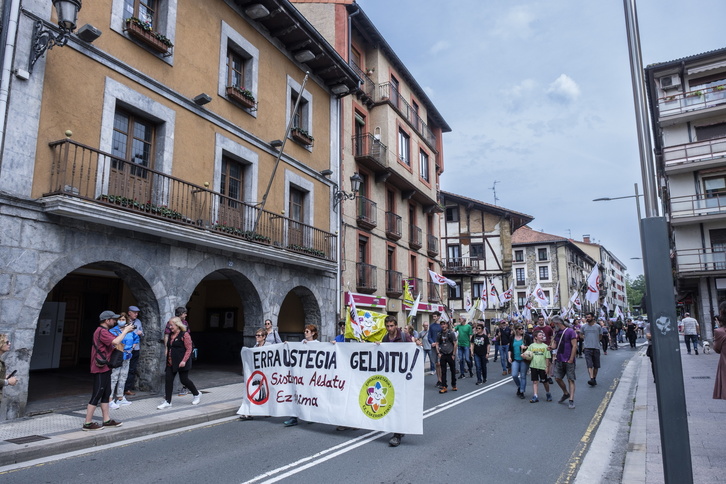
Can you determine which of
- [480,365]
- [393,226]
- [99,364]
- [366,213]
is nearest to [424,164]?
[393,226]

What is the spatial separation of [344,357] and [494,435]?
99.7 inches

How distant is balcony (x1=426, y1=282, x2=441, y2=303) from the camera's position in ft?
93.1

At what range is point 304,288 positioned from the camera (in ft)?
56.6

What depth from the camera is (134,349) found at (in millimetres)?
10742

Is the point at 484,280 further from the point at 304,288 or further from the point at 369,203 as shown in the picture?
the point at 304,288

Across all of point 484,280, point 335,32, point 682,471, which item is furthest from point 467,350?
point 484,280

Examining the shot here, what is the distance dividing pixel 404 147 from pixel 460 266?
1836 cm

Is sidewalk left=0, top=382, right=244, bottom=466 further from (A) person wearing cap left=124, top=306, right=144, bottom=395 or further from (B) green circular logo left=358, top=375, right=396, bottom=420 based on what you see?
(B) green circular logo left=358, top=375, right=396, bottom=420

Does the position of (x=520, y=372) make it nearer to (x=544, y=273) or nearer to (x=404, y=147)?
(x=404, y=147)

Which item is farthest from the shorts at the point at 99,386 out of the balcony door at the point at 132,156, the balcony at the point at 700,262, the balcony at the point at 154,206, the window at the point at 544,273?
the window at the point at 544,273

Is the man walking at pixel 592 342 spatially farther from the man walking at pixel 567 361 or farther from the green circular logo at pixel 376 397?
the green circular logo at pixel 376 397

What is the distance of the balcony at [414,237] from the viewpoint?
26.4 metres

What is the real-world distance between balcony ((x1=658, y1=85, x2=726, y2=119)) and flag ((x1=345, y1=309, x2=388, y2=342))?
2851 cm

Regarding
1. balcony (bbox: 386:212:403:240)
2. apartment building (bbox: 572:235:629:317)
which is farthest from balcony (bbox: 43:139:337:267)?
apartment building (bbox: 572:235:629:317)
